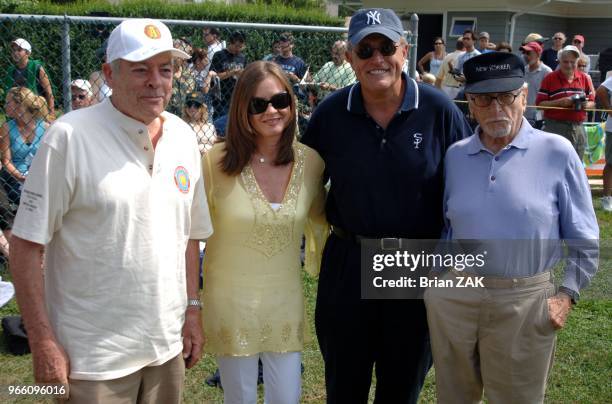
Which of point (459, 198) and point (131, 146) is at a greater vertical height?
point (131, 146)

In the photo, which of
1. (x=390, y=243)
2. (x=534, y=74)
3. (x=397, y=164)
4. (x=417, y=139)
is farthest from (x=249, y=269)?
(x=534, y=74)

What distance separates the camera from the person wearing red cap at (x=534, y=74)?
1071cm

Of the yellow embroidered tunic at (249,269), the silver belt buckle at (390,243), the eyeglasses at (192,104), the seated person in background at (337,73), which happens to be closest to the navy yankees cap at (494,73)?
the silver belt buckle at (390,243)

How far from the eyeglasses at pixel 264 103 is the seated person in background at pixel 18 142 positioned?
3806 mm

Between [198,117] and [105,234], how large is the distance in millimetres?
4375

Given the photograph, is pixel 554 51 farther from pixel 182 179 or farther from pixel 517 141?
pixel 182 179

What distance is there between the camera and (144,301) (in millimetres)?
2512

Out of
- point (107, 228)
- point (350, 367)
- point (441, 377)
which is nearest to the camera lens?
point (107, 228)

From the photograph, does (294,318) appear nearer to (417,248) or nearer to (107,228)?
(417,248)

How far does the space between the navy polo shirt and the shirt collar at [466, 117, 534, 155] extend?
25 cm

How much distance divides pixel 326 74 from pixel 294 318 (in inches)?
198

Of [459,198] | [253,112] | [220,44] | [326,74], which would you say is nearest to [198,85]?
[326,74]

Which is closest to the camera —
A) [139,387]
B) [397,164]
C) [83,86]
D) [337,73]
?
[139,387]

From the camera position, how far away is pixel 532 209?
2.75 meters
